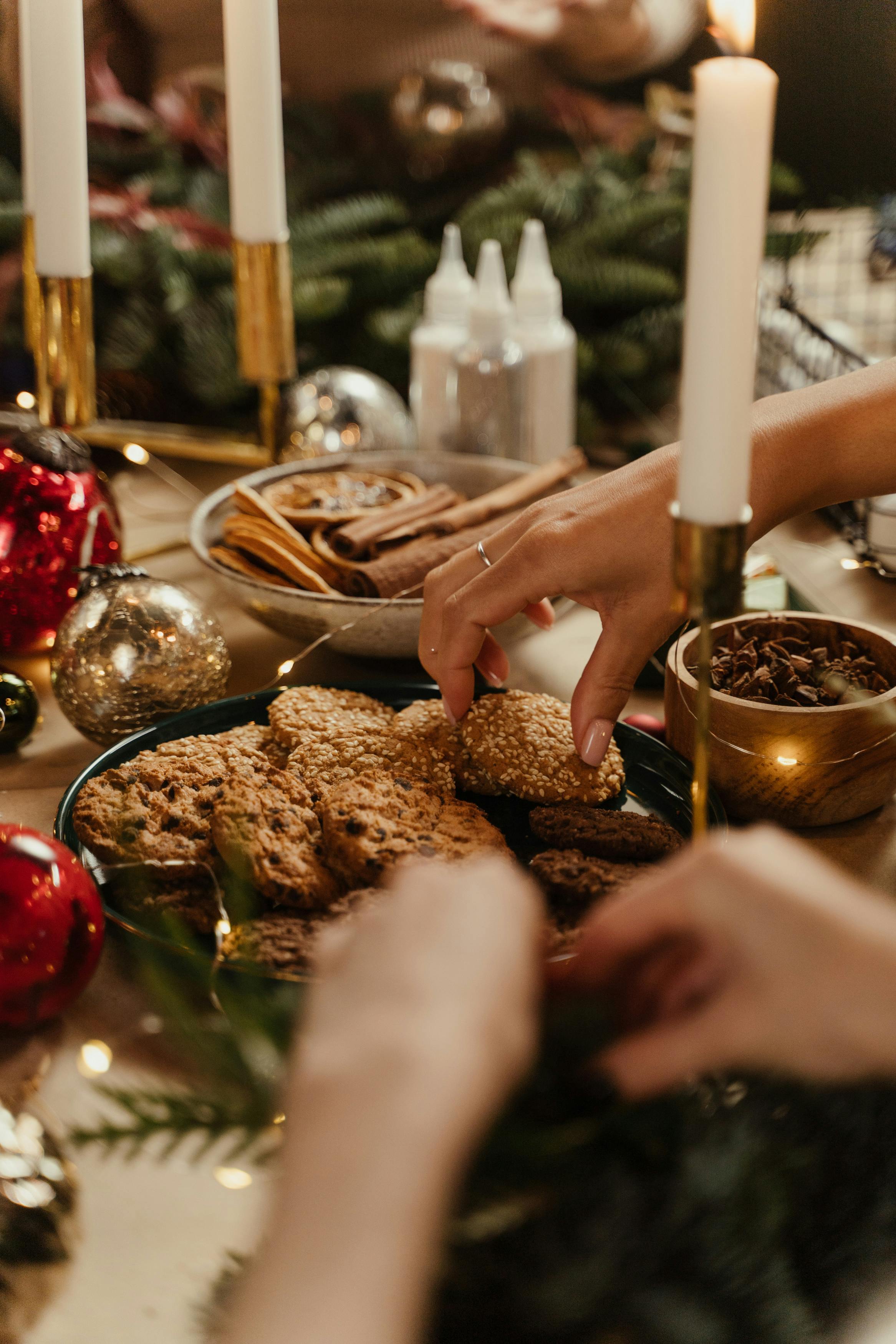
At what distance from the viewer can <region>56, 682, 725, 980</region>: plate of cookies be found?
0.67m

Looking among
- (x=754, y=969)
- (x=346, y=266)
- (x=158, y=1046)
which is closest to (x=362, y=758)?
(x=158, y=1046)

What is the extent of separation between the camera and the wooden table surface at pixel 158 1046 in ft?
1.62

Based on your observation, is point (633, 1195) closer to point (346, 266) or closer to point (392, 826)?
point (392, 826)

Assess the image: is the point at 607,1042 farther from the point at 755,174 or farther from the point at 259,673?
the point at 259,673

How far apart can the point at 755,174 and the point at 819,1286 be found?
41 centimetres

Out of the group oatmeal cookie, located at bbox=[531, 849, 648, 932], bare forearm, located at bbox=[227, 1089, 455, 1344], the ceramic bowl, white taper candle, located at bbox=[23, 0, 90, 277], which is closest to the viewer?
bare forearm, located at bbox=[227, 1089, 455, 1344]

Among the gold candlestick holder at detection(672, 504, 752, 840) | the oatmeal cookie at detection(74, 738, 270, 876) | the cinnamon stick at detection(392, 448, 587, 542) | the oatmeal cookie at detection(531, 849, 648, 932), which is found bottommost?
the oatmeal cookie at detection(74, 738, 270, 876)

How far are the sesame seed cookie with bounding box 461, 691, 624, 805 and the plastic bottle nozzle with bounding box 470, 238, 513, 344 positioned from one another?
0.65m

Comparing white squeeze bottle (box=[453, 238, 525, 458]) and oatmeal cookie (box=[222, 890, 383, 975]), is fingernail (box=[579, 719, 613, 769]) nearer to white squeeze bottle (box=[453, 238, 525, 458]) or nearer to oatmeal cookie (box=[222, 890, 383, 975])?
oatmeal cookie (box=[222, 890, 383, 975])

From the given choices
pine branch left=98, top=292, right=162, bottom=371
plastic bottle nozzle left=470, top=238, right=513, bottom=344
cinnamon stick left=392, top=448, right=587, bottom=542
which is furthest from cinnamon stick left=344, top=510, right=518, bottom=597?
pine branch left=98, top=292, right=162, bottom=371

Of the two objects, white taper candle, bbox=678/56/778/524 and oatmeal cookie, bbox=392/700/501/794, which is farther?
oatmeal cookie, bbox=392/700/501/794

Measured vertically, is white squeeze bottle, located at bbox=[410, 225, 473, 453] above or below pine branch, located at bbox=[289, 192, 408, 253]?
below

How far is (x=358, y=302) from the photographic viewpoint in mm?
1694

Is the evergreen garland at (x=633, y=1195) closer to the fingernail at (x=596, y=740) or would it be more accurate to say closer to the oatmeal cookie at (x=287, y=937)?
the oatmeal cookie at (x=287, y=937)
